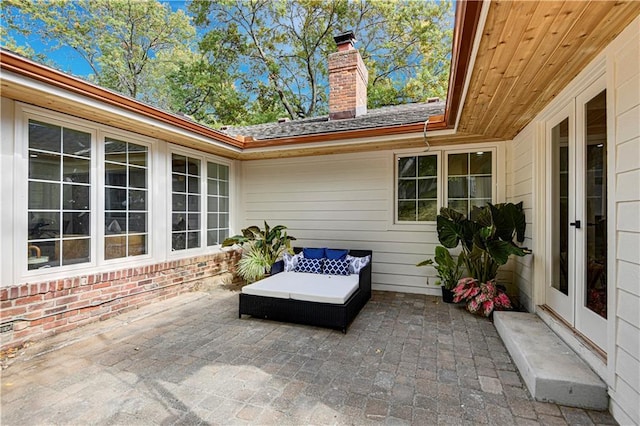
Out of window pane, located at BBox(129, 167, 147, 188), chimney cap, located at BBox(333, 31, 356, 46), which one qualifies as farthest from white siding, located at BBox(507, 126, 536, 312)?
window pane, located at BBox(129, 167, 147, 188)

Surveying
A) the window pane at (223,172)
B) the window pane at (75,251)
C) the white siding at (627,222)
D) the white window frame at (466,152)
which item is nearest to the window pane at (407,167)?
the white window frame at (466,152)

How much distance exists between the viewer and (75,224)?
139 inches

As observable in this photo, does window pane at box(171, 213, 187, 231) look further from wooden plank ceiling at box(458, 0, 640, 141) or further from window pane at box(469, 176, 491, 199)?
window pane at box(469, 176, 491, 199)

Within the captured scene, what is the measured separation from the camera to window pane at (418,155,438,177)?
5.04m

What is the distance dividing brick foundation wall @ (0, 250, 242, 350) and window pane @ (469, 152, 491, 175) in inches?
197

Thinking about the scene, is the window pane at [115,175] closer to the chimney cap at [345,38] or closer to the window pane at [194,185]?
the window pane at [194,185]

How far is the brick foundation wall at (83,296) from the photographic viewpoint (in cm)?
294

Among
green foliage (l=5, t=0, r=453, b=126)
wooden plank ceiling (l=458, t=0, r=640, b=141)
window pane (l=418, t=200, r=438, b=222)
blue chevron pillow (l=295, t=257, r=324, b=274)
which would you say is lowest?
blue chevron pillow (l=295, t=257, r=324, b=274)

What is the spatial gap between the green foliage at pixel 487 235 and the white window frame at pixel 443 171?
2.50ft

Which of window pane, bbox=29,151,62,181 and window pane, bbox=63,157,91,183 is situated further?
window pane, bbox=63,157,91,183

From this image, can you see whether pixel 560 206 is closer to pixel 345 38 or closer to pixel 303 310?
pixel 303 310

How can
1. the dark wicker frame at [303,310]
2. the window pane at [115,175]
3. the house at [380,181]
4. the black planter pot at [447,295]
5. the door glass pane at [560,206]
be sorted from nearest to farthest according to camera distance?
the house at [380,181], the door glass pane at [560,206], the dark wicker frame at [303,310], the window pane at [115,175], the black planter pot at [447,295]

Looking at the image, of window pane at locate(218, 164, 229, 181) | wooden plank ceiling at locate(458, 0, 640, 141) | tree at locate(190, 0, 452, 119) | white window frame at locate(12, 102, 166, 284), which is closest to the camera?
wooden plank ceiling at locate(458, 0, 640, 141)

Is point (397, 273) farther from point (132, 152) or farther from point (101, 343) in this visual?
point (132, 152)
